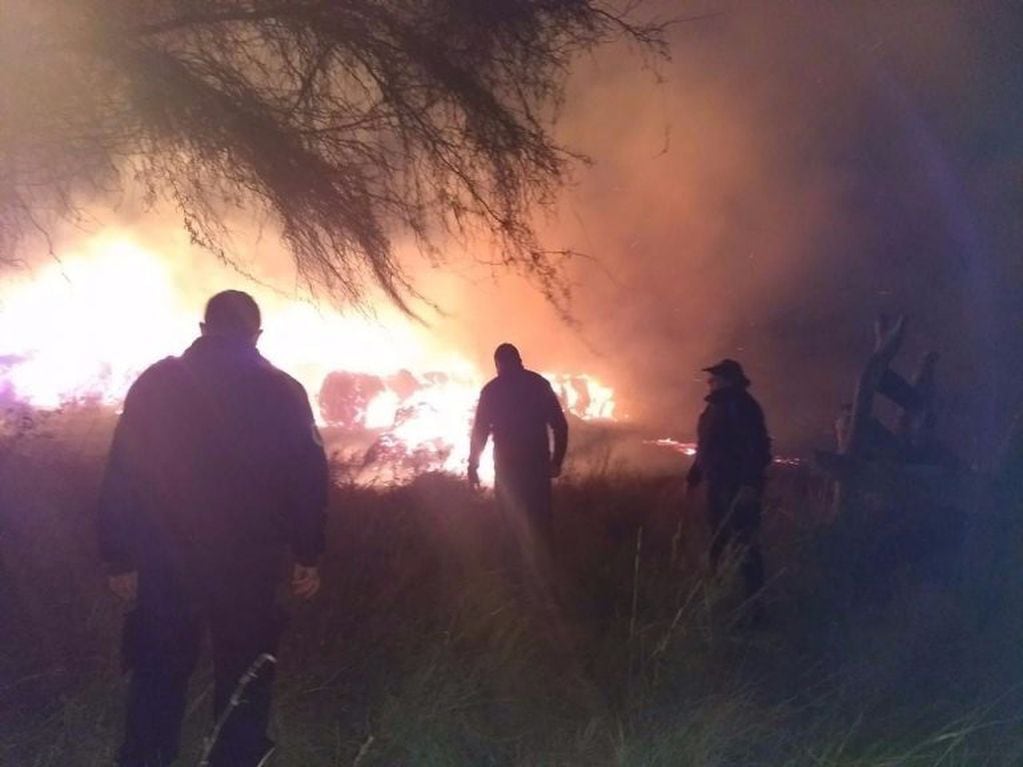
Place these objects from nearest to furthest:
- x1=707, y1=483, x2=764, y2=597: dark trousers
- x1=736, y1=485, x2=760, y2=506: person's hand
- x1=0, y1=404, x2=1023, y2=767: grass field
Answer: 1. x1=0, y1=404, x2=1023, y2=767: grass field
2. x1=707, y1=483, x2=764, y2=597: dark trousers
3. x1=736, y1=485, x2=760, y2=506: person's hand

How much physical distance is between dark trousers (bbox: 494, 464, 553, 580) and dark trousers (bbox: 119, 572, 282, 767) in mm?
2633

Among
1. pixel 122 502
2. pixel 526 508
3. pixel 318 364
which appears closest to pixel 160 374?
pixel 122 502

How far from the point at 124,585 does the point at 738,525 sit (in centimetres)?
370

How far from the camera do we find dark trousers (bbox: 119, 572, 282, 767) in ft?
9.12

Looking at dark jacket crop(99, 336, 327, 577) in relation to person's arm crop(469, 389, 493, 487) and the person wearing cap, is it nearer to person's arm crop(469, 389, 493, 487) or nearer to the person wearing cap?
person's arm crop(469, 389, 493, 487)

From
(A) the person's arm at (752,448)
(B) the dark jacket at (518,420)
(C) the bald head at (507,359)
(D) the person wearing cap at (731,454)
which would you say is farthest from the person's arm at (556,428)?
(A) the person's arm at (752,448)

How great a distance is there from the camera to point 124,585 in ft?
9.49

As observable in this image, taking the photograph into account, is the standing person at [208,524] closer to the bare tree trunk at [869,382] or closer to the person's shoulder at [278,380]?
the person's shoulder at [278,380]

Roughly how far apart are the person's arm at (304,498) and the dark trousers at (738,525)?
2.87 m

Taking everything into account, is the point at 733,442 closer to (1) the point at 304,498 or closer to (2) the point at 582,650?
Result: (2) the point at 582,650

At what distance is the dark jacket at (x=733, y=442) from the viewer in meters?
5.66

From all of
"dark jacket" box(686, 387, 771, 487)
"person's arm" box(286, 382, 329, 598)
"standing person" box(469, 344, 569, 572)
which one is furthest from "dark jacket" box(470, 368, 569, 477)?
"person's arm" box(286, 382, 329, 598)

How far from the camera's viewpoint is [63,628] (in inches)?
145

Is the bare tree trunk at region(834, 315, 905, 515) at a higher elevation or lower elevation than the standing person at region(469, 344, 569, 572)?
higher
